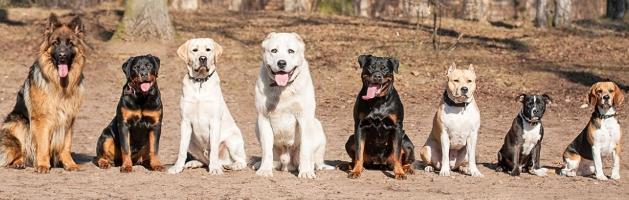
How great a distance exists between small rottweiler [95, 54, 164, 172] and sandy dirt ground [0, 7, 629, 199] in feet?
0.57

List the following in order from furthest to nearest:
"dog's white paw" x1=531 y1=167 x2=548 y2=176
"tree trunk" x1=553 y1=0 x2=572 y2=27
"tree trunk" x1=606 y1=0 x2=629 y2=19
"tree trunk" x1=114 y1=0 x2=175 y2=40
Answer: "tree trunk" x1=606 y1=0 x2=629 y2=19 < "tree trunk" x1=553 y1=0 x2=572 y2=27 < "tree trunk" x1=114 y1=0 x2=175 y2=40 < "dog's white paw" x1=531 y1=167 x2=548 y2=176

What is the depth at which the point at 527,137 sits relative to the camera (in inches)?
402

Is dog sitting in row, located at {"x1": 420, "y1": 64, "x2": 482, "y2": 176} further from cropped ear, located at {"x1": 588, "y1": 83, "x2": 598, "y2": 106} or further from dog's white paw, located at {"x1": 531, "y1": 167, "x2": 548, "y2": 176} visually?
cropped ear, located at {"x1": 588, "y1": 83, "x2": 598, "y2": 106}

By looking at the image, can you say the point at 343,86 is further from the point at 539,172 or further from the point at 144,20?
the point at 539,172

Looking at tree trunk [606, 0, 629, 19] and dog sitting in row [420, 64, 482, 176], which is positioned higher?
dog sitting in row [420, 64, 482, 176]

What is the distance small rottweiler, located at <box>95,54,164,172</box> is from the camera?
9.71 m

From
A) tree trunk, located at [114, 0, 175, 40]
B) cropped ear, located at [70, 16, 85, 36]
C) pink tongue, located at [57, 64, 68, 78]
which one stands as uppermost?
Answer: cropped ear, located at [70, 16, 85, 36]

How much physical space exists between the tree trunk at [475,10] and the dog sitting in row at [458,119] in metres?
16.9

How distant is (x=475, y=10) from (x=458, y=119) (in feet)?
61.0

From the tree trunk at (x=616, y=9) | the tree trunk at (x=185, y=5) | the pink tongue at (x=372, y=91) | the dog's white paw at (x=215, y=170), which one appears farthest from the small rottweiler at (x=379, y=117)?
the tree trunk at (x=616, y=9)

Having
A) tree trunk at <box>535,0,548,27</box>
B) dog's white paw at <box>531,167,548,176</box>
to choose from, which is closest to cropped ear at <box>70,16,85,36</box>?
dog's white paw at <box>531,167,548,176</box>

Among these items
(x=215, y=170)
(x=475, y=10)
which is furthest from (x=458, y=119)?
(x=475, y=10)

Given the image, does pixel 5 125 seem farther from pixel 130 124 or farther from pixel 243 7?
pixel 243 7

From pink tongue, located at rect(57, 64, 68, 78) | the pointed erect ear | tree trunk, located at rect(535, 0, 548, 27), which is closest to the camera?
the pointed erect ear
